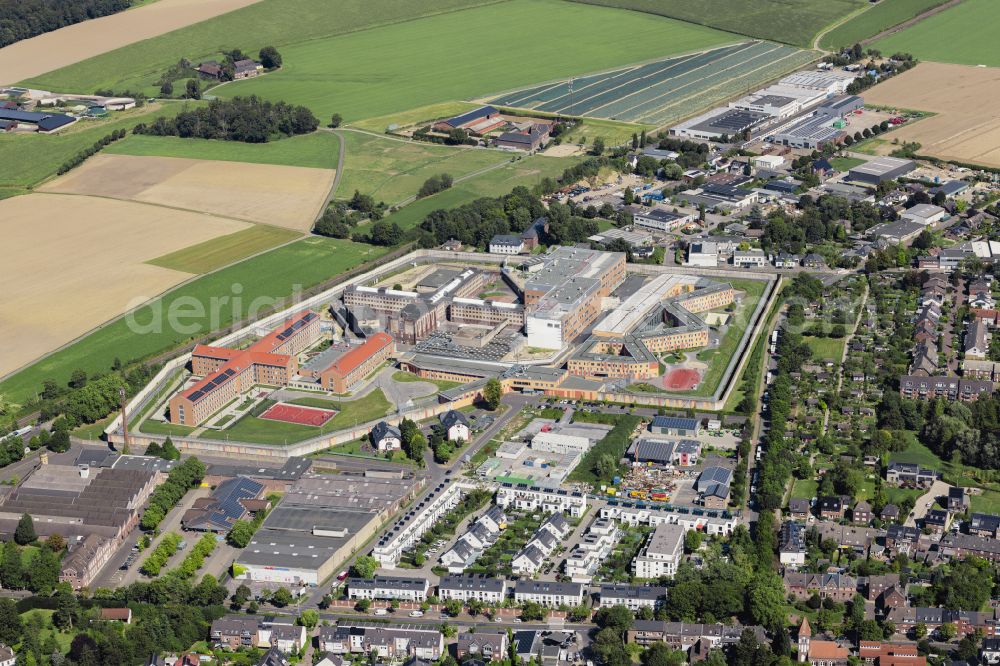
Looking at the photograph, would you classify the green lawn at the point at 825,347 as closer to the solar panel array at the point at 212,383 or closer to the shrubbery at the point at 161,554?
the solar panel array at the point at 212,383

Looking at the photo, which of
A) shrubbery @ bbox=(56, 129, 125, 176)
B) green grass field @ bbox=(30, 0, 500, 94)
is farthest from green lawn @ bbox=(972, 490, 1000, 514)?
green grass field @ bbox=(30, 0, 500, 94)

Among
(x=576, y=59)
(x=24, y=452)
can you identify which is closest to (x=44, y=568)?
(x=24, y=452)

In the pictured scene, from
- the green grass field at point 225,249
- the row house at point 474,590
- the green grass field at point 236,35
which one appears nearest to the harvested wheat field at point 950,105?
the green grass field at point 225,249

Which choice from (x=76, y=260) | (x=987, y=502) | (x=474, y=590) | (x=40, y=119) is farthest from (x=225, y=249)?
(x=987, y=502)

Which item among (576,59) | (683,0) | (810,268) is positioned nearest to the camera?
(810,268)

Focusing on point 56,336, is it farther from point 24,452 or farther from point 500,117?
point 500,117

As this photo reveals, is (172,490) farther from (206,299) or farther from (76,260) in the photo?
(76,260)
